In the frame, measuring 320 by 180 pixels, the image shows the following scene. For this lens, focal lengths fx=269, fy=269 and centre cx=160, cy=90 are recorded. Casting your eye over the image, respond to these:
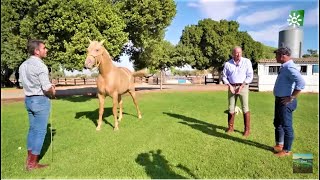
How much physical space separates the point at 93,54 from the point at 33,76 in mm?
2611

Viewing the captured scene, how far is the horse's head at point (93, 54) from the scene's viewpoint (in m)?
6.77

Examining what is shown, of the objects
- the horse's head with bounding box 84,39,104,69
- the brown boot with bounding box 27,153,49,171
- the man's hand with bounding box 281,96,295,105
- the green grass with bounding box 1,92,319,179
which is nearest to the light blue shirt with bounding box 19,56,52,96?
the brown boot with bounding box 27,153,49,171

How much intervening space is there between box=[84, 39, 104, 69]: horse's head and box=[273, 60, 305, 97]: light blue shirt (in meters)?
4.34

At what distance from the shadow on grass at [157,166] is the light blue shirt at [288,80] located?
7.62 ft

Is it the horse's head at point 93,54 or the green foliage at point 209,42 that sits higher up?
the green foliage at point 209,42

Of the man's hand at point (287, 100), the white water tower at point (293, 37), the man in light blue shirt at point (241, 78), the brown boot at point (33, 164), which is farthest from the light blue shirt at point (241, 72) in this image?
the white water tower at point (293, 37)

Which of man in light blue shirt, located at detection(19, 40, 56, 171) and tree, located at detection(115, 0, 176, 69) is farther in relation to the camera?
tree, located at detection(115, 0, 176, 69)

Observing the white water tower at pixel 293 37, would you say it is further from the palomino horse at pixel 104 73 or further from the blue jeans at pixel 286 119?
the blue jeans at pixel 286 119

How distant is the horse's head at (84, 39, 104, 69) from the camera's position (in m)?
6.77

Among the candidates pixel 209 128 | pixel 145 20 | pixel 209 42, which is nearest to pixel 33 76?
pixel 209 128

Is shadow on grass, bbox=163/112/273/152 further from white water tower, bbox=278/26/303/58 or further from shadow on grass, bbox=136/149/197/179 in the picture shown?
white water tower, bbox=278/26/303/58

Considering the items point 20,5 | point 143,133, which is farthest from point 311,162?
point 20,5

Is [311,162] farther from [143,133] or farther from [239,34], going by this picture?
[239,34]

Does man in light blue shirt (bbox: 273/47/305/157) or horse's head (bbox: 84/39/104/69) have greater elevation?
horse's head (bbox: 84/39/104/69)
